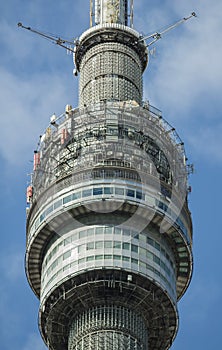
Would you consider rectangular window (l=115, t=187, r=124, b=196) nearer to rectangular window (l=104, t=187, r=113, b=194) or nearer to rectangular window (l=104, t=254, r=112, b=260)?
rectangular window (l=104, t=187, r=113, b=194)

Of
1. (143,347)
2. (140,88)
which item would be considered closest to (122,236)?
(143,347)

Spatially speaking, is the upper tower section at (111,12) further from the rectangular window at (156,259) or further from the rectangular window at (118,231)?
the rectangular window at (156,259)

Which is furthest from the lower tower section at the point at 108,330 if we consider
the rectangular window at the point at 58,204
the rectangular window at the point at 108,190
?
the rectangular window at the point at 108,190

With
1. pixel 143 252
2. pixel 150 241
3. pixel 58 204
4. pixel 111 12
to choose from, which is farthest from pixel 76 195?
pixel 111 12

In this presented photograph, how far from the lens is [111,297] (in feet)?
397

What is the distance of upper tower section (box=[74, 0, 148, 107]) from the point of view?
144 m

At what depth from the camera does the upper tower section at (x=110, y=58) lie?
144250 millimetres

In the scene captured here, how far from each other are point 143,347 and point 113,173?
786 inches

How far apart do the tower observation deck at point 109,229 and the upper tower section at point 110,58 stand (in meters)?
6.01

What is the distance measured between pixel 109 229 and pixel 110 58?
108 feet

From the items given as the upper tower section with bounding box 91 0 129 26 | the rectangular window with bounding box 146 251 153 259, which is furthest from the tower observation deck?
the upper tower section with bounding box 91 0 129 26

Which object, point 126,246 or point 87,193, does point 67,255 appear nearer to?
point 126,246

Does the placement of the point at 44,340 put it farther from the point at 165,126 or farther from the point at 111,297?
the point at 165,126

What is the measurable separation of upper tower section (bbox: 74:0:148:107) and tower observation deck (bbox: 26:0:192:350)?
237 inches
